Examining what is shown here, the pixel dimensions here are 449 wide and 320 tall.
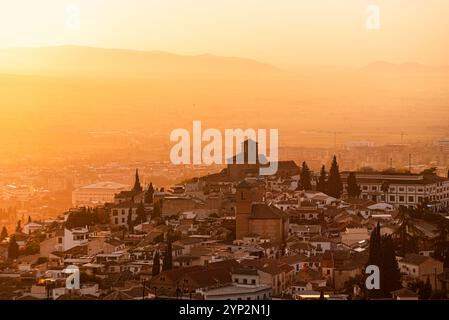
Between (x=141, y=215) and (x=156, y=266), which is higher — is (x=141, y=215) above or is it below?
above

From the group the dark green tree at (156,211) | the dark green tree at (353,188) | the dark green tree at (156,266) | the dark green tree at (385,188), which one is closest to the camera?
the dark green tree at (156,266)

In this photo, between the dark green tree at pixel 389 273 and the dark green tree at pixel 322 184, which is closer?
the dark green tree at pixel 389 273

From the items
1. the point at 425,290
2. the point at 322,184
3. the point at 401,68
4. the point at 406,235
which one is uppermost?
the point at 401,68

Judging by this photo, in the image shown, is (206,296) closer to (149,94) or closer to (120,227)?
(120,227)

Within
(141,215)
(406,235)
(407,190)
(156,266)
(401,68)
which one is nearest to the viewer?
(156,266)

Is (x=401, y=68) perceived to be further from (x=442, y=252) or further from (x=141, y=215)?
(x=442, y=252)

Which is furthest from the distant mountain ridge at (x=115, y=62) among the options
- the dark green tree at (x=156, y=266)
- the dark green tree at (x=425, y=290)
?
the dark green tree at (x=425, y=290)

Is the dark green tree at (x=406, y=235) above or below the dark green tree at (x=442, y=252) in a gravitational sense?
above

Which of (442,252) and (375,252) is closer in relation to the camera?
(375,252)

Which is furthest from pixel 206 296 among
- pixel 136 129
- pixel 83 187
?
pixel 136 129

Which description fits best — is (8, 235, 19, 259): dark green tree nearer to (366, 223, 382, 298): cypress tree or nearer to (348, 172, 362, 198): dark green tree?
(366, 223, 382, 298): cypress tree

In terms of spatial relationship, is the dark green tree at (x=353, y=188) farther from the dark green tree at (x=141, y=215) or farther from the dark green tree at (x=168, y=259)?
the dark green tree at (x=168, y=259)

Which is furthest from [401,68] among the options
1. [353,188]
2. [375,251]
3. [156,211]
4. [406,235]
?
[375,251]
